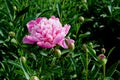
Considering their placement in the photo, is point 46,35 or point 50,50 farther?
point 50,50

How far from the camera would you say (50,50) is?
1.62 meters

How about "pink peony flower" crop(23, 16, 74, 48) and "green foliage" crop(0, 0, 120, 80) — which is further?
"green foliage" crop(0, 0, 120, 80)

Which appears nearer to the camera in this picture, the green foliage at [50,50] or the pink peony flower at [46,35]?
the pink peony flower at [46,35]

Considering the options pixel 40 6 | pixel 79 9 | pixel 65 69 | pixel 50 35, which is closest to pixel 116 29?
pixel 79 9

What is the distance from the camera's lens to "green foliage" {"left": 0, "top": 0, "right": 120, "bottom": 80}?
4.71 feet

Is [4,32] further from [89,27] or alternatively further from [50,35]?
[89,27]

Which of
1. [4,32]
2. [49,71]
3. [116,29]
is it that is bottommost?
[116,29]

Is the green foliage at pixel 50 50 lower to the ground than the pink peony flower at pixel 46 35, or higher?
lower

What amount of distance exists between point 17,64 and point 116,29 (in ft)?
3.78

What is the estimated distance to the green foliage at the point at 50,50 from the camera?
143cm

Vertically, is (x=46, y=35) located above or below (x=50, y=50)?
above

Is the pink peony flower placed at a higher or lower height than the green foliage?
higher

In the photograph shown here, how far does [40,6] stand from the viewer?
229 centimetres

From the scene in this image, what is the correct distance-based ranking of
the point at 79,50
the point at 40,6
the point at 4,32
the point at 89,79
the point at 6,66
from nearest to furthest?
the point at 89,79, the point at 6,66, the point at 4,32, the point at 79,50, the point at 40,6
